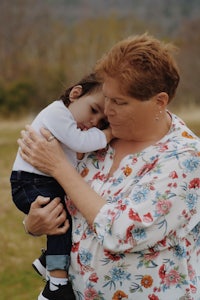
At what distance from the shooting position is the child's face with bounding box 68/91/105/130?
2748 millimetres

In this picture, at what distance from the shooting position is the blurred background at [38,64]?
19.3 ft

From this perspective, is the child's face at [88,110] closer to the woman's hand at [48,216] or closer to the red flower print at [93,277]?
the woman's hand at [48,216]

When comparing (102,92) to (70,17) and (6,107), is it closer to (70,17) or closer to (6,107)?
(6,107)

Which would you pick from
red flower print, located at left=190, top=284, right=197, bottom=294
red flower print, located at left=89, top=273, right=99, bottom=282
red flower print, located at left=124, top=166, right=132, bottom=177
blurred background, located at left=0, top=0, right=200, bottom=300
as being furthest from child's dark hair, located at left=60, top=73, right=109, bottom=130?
blurred background, located at left=0, top=0, right=200, bottom=300

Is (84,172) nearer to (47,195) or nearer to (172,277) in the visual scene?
(47,195)

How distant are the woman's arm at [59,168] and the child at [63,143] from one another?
4cm

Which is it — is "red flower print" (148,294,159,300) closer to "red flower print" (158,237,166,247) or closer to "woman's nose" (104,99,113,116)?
"red flower print" (158,237,166,247)

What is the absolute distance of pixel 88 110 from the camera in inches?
109

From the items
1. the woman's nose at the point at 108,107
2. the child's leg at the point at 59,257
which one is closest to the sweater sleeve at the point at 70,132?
the woman's nose at the point at 108,107

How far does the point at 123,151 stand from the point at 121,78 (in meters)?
0.34

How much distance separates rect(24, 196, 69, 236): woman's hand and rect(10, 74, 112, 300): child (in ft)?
0.10

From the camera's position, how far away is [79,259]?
2662 mm

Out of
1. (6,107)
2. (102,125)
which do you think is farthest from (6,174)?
(6,107)

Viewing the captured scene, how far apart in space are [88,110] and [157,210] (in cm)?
51
